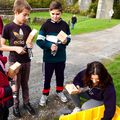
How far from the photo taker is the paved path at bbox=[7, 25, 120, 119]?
7.46 m

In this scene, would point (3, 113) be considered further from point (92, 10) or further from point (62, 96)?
point (92, 10)

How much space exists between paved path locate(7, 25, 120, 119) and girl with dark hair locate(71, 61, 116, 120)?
114 centimetres

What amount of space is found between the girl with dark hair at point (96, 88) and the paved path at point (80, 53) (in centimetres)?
114

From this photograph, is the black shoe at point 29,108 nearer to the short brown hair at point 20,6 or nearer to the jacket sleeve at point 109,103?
the jacket sleeve at point 109,103

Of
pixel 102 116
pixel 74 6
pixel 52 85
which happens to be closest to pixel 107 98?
pixel 102 116

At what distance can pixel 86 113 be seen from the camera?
4.73m

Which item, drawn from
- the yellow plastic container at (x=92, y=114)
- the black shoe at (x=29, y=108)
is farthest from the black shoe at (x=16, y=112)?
the yellow plastic container at (x=92, y=114)

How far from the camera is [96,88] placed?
5.06 m

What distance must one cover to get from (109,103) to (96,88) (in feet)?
1.29

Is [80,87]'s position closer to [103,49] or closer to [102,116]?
[102,116]

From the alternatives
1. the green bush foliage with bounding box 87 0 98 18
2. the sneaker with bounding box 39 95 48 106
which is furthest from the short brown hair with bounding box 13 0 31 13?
the green bush foliage with bounding box 87 0 98 18

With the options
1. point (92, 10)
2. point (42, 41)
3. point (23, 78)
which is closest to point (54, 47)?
point (42, 41)

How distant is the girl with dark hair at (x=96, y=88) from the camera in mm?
4749

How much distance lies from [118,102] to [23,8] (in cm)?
247
